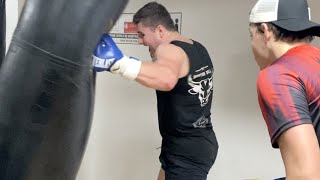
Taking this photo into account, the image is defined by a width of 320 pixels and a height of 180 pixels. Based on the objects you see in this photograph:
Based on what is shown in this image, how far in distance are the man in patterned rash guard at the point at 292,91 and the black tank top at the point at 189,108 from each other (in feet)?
1.95

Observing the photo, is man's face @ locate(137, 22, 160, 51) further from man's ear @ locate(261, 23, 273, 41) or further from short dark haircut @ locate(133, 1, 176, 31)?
man's ear @ locate(261, 23, 273, 41)

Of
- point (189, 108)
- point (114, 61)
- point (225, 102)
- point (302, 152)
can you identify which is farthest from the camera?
point (225, 102)

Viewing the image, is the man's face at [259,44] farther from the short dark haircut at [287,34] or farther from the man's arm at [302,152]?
the man's arm at [302,152]

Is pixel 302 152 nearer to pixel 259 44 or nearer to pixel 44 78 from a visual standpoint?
pixel 259 44

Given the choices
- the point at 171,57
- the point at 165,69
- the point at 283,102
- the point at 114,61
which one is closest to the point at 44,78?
the point at 114,61

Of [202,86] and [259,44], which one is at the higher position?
[259,44]

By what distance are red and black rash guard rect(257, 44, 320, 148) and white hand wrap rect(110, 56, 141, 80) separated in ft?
1.22

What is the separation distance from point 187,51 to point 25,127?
1239 mm

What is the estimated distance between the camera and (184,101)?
1.89 meters

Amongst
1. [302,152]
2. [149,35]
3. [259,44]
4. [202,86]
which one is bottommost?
[302,152]

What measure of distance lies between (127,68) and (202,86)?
0.75 m

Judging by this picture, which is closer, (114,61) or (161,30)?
(114,61)

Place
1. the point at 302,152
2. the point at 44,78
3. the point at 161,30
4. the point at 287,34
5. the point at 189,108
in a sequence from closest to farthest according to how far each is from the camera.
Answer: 1. the point at 44,78
2. the point at 302,152
3. the point at 287,34
4. the point at 189,108
5. the point at 161,30

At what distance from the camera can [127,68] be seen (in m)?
1.25
